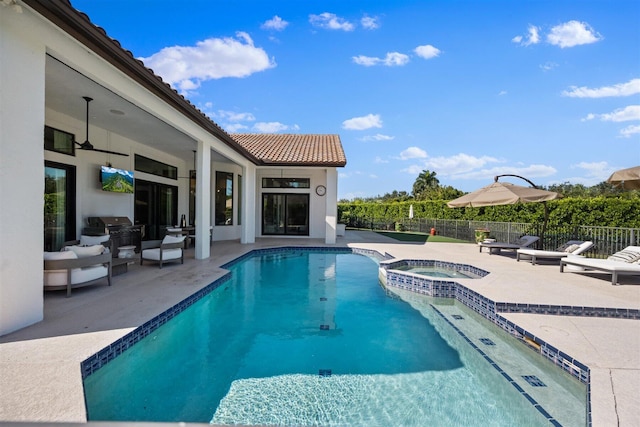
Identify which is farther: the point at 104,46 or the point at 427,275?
the point at 427,275

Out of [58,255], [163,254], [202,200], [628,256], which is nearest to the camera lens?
[58,255]

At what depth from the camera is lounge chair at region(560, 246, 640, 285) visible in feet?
22.7

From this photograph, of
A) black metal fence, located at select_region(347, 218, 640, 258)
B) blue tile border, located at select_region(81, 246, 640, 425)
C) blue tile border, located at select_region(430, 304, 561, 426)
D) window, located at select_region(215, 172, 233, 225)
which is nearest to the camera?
blue tile border, located at select_region(430, 304, 561, 426)

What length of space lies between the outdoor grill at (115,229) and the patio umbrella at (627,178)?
1260cm

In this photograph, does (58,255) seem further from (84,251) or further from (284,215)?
(284,215)

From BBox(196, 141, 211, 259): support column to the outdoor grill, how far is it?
2.42m

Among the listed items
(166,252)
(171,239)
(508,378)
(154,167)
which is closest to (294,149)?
(154,167)

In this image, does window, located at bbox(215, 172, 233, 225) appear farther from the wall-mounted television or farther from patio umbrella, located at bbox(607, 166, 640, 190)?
patio umbrella, located at bbox(607, 166, 640, 190)

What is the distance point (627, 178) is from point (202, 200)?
33.2 feet

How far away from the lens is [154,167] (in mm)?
13039

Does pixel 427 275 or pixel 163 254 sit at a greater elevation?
pixel 163 254

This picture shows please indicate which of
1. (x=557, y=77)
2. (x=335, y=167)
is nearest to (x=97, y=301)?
(x=335, y=167)

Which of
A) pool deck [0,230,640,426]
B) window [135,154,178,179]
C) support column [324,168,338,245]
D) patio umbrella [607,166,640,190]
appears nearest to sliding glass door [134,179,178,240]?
window [135,154,178,179]

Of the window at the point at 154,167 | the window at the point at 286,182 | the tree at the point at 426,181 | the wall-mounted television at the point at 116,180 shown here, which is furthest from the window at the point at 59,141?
the tree at the point at 426,181
